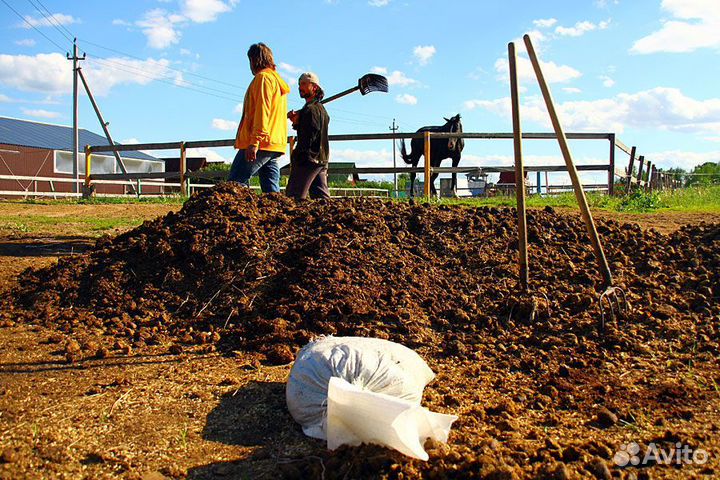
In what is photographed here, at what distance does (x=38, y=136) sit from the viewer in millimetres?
38094

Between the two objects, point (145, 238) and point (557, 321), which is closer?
point (557, 321)

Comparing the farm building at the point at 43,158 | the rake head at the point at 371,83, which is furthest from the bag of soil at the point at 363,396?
the farm building at the point at 43,158

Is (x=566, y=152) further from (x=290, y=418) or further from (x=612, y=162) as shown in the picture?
(x=612, y=162)

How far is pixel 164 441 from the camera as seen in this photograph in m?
2.43

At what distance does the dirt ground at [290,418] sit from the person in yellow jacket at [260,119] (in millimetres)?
2489

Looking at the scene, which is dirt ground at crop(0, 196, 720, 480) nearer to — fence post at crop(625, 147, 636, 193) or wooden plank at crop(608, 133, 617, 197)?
wooden plank at crop(608, 133, 617, 197)

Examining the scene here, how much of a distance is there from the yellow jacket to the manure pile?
0.59 metres

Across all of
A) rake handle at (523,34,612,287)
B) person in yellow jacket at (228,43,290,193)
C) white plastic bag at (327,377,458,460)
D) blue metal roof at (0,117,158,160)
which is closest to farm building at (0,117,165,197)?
blue metal roof at (0,117,158,160)

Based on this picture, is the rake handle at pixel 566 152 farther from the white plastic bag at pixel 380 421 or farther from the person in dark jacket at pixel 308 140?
the person in dark jacket at pixel 308 140

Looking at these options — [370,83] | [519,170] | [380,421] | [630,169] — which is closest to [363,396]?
[380,421]

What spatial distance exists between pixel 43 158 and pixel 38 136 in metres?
4.69

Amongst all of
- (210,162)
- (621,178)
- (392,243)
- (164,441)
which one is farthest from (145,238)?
(210,162)

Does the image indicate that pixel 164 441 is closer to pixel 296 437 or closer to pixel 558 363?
pixel 296 437

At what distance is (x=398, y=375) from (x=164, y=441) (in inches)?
39.3
